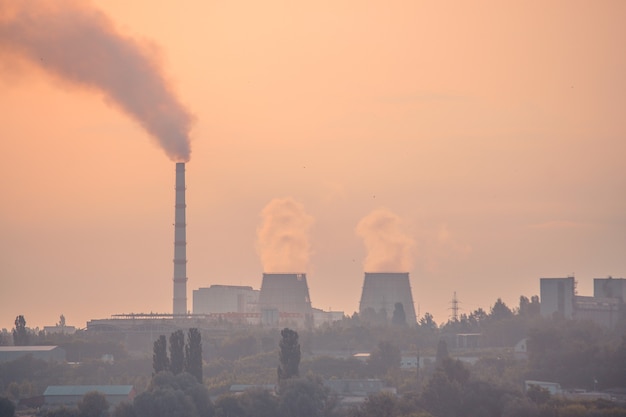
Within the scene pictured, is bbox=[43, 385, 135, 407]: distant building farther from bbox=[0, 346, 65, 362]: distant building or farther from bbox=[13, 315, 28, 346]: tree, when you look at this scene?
bbox=[13, 315, 28, 346]: tree

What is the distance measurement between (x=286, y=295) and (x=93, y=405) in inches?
2996

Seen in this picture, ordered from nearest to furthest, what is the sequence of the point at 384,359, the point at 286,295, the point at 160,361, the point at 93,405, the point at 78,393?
1. the point at 93,405
2. the point at 78,393
3. the point at 160,361
4. the point at 384,359
5. the point at 286,295

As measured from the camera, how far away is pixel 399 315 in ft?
467

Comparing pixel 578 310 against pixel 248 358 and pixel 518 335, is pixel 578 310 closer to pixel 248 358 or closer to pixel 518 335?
pixel 518 335

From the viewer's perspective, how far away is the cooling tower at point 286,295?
498 ft

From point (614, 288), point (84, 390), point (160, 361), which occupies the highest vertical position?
point (614, 288)

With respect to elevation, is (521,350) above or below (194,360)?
above

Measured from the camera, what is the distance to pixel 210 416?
7656cm

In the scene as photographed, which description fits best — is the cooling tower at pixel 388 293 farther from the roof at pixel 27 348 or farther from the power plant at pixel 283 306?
the roof at pixel 27 348

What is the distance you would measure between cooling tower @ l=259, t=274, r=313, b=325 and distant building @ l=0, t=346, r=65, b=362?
3598cm

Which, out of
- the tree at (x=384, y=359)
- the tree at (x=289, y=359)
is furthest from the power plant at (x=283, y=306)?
the tree at (x=289, y=359)

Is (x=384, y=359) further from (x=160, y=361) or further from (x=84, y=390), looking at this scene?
(x=84, y=390)

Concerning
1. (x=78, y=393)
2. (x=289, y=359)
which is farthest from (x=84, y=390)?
(x=289, y=359)

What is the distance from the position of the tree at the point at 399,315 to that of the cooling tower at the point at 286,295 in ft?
37.0
